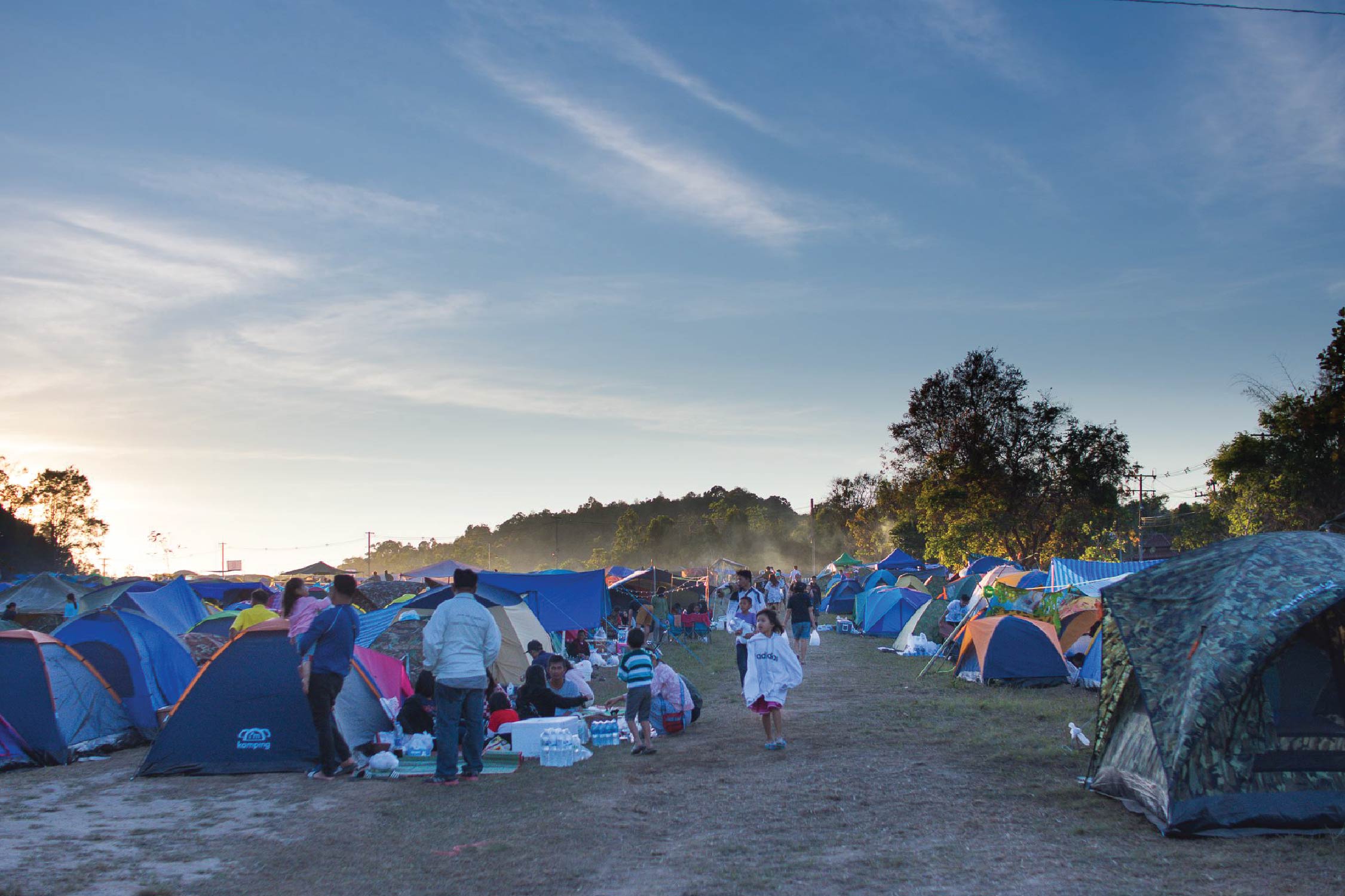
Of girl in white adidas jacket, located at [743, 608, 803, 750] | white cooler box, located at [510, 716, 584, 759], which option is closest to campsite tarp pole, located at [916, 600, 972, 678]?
girl in white adidas jacket, located at [743, 608, 803, 750]

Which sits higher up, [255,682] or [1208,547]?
[1208,547]

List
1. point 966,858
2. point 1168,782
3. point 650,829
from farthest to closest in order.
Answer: point 650,829, point 1168,782, point 966,858

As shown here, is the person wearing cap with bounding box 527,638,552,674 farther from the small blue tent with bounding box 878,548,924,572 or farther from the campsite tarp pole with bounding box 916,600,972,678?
the small blue tent with bounding box 878,548,924,572

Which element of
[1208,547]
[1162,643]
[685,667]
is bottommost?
[685,667]

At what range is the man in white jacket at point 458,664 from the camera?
347 inches

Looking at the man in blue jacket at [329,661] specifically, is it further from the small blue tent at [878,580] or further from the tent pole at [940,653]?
the small blue tent at [878,580]

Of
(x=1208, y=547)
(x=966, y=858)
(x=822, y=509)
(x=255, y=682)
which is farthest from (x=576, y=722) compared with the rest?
(x=822, y=509)

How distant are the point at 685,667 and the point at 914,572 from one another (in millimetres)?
26002

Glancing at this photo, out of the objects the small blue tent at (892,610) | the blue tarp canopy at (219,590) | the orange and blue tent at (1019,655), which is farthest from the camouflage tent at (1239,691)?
the blue tarp canopy at (219,590)

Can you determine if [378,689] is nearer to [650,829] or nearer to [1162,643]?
[650,829]

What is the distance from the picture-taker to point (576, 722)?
10766mm

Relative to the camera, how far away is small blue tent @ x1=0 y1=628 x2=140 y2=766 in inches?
398

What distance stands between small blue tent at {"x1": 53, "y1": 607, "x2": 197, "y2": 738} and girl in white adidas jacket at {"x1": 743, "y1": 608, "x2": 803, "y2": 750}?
22.4ft

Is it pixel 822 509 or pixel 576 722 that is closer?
pixel 576 722
